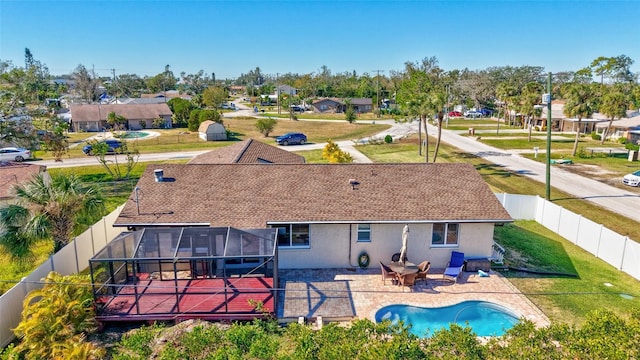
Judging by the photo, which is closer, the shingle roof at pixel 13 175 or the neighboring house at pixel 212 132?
the shingle roof at pixel 13 175

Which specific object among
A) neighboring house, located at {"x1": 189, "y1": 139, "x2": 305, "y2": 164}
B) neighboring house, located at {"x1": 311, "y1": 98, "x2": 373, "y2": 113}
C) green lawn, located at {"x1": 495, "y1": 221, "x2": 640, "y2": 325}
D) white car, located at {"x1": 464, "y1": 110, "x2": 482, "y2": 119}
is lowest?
green lawn, located at {"x1": 495, "y1": 221, "x2": 640, "y2": 325}

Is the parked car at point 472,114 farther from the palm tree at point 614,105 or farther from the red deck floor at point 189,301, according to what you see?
the red deck floor at point 189,301

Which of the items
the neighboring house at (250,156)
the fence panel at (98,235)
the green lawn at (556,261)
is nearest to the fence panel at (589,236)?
the green lawn at (556,261)

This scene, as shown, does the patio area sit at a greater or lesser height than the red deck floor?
lesser

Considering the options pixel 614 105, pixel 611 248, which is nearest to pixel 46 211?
pixel 611 248

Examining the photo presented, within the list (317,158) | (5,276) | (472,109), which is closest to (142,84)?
(472,109)

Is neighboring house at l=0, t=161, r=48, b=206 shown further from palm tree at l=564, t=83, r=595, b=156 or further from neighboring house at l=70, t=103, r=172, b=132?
palm tree at l=564, t=83, r=595, b=156

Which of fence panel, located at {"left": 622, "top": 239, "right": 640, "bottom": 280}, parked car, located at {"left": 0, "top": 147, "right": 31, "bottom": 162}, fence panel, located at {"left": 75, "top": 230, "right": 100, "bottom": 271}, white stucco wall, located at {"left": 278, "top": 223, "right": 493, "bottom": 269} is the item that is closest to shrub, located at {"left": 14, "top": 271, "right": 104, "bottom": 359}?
fence panel, located at {"left": 75, "top": 230, "right": 100, "bottom": 271}
